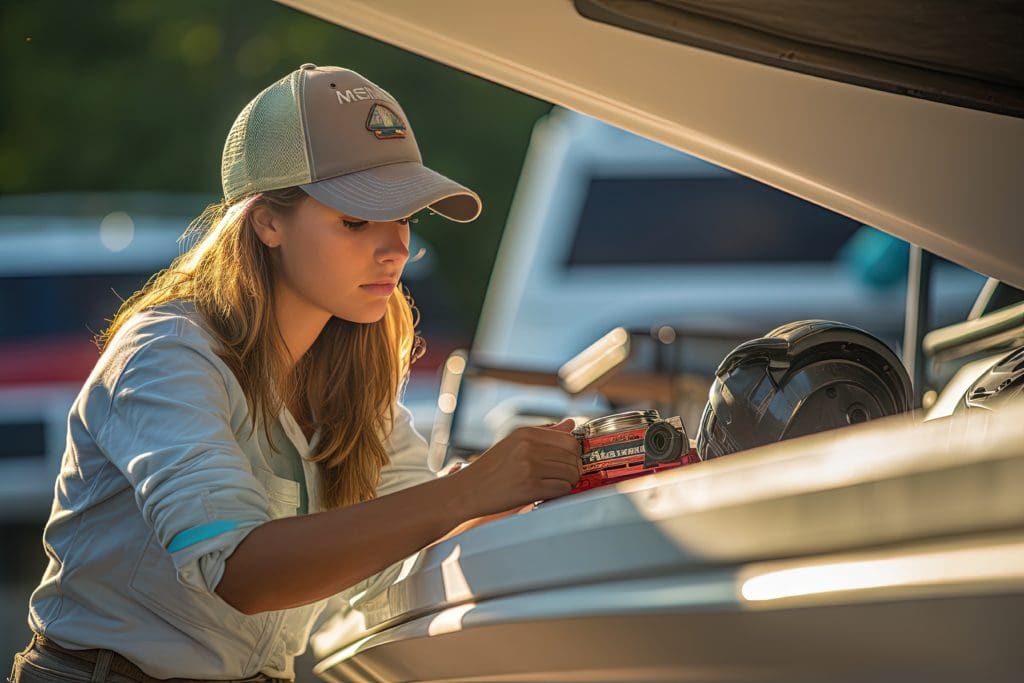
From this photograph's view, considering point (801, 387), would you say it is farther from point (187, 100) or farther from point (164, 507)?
point (187, 100)

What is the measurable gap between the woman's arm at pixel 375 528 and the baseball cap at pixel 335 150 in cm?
47

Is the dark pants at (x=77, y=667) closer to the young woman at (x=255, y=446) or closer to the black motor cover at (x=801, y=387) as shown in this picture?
the young woman at (x=255, y=446)

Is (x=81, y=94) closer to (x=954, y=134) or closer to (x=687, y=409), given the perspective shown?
(x=687, y=409)

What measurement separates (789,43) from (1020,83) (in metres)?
0.34

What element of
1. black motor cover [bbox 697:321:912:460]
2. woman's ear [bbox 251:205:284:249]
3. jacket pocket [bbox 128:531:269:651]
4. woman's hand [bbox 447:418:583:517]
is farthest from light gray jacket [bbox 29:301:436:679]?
black motor cover [bbox 697:321:912:460]

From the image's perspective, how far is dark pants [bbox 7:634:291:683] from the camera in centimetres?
217

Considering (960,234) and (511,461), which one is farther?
(960,234)

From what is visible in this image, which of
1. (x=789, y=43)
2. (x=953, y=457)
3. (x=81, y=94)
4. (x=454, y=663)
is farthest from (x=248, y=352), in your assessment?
(x=81, y=94)

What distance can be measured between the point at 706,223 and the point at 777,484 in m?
10.2

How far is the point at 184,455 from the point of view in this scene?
6.28 ft

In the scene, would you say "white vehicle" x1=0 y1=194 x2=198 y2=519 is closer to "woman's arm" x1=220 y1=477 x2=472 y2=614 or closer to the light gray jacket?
the light gray jacket

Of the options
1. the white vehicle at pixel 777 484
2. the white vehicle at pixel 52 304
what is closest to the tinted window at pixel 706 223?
the white vehicle at pixel 52 304

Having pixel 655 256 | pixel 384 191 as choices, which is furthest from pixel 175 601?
pixel 655 256

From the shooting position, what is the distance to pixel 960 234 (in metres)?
2.06
